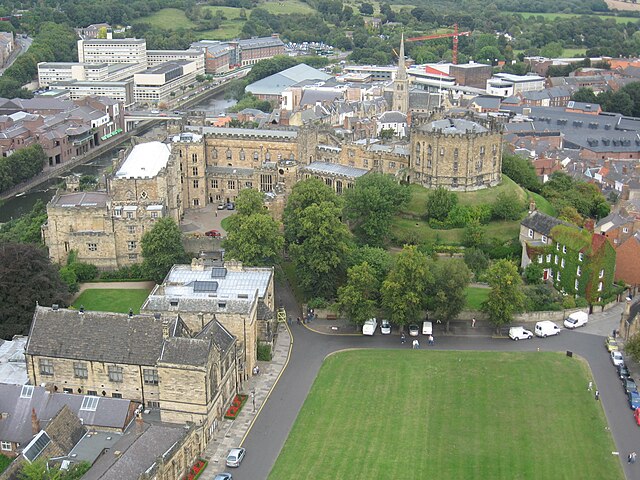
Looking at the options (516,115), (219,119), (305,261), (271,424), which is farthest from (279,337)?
(516,115)

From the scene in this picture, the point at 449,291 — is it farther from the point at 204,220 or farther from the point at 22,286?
the point at 204,220

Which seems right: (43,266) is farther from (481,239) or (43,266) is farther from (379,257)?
(481,239)

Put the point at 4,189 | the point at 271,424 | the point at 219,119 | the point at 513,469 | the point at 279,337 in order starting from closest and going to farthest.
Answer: the point at 513,469, the point at 271,424, the point at 279,337, the point at 4,189, the point at 219,119

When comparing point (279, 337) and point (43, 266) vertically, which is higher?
point (43, 266)

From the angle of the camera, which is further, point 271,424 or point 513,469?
point 271,424

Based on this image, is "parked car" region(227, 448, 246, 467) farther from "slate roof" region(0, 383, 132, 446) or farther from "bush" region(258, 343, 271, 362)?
"bush" region(258, 343, 271, 362)

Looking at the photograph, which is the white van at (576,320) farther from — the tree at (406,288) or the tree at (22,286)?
the tree at (22,286)

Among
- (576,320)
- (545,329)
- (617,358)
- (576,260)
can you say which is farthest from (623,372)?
(576,260)
